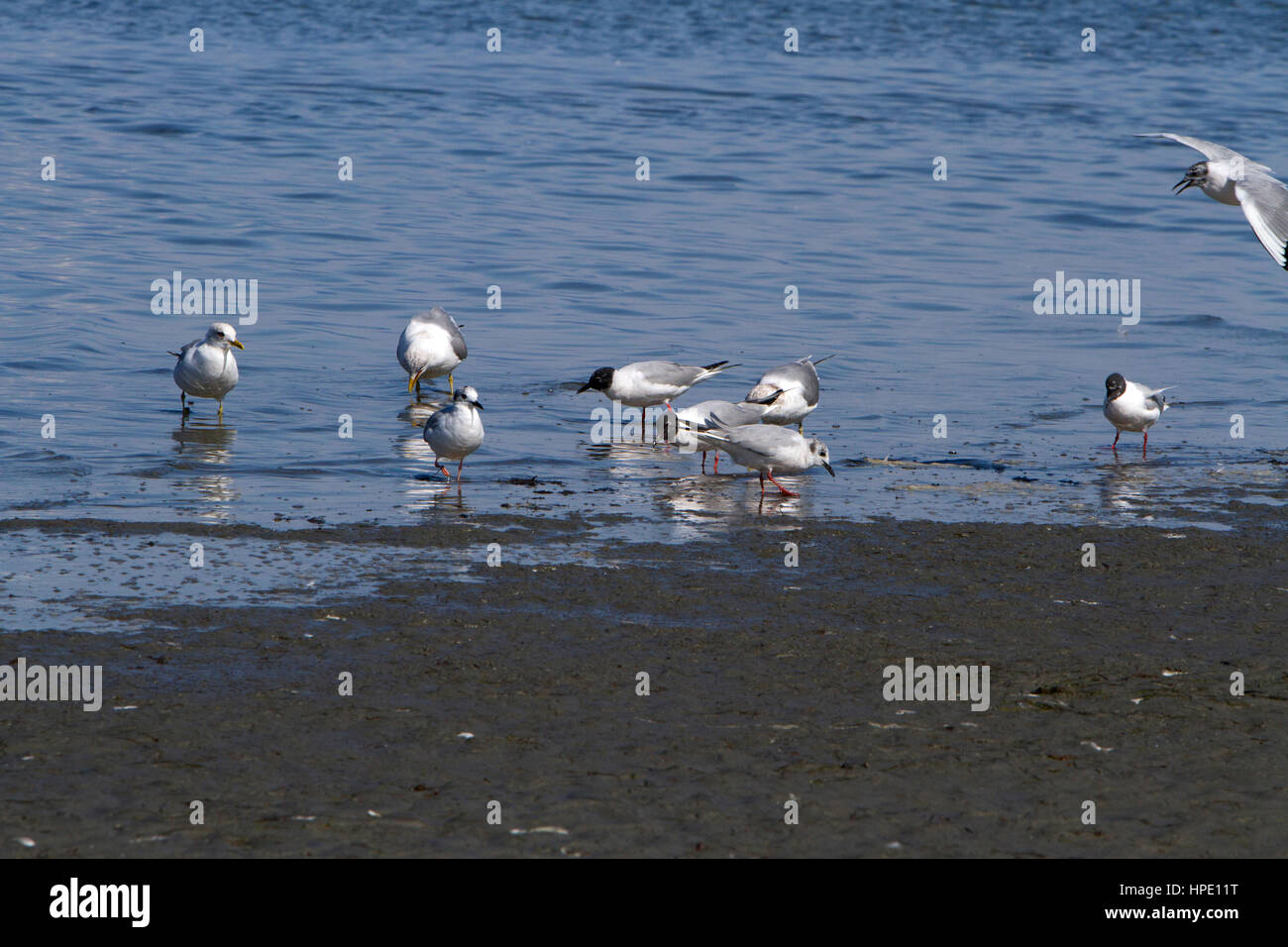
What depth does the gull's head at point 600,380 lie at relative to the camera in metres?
13.8

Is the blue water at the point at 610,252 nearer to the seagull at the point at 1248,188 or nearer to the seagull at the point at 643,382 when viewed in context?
the seagull at the point at 643,382

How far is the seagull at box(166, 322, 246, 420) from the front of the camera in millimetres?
13266

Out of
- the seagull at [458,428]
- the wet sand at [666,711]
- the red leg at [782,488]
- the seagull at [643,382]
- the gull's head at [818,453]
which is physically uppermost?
the seagull at [643,382]

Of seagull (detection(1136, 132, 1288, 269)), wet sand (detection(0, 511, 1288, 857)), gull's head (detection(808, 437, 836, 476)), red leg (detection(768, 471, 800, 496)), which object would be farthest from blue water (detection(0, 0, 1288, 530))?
seagull (detection(1136, 132, 1288, 269))

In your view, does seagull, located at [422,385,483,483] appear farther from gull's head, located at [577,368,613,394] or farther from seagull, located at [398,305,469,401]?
seagull, located at [398,305,469,401]

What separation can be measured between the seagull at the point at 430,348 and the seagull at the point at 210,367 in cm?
179

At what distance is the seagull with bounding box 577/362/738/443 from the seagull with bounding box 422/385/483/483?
2.52 metres

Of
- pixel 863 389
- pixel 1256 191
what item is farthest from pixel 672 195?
pixel 1256 191

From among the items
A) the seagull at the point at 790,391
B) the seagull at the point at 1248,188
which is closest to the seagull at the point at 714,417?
the seagull at the point at 790,391

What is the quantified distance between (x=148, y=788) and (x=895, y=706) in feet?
10.5

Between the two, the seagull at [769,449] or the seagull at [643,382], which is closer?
the seagull at [769,449]

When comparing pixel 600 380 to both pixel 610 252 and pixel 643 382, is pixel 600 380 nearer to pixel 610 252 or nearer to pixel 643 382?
pixel 643 382
